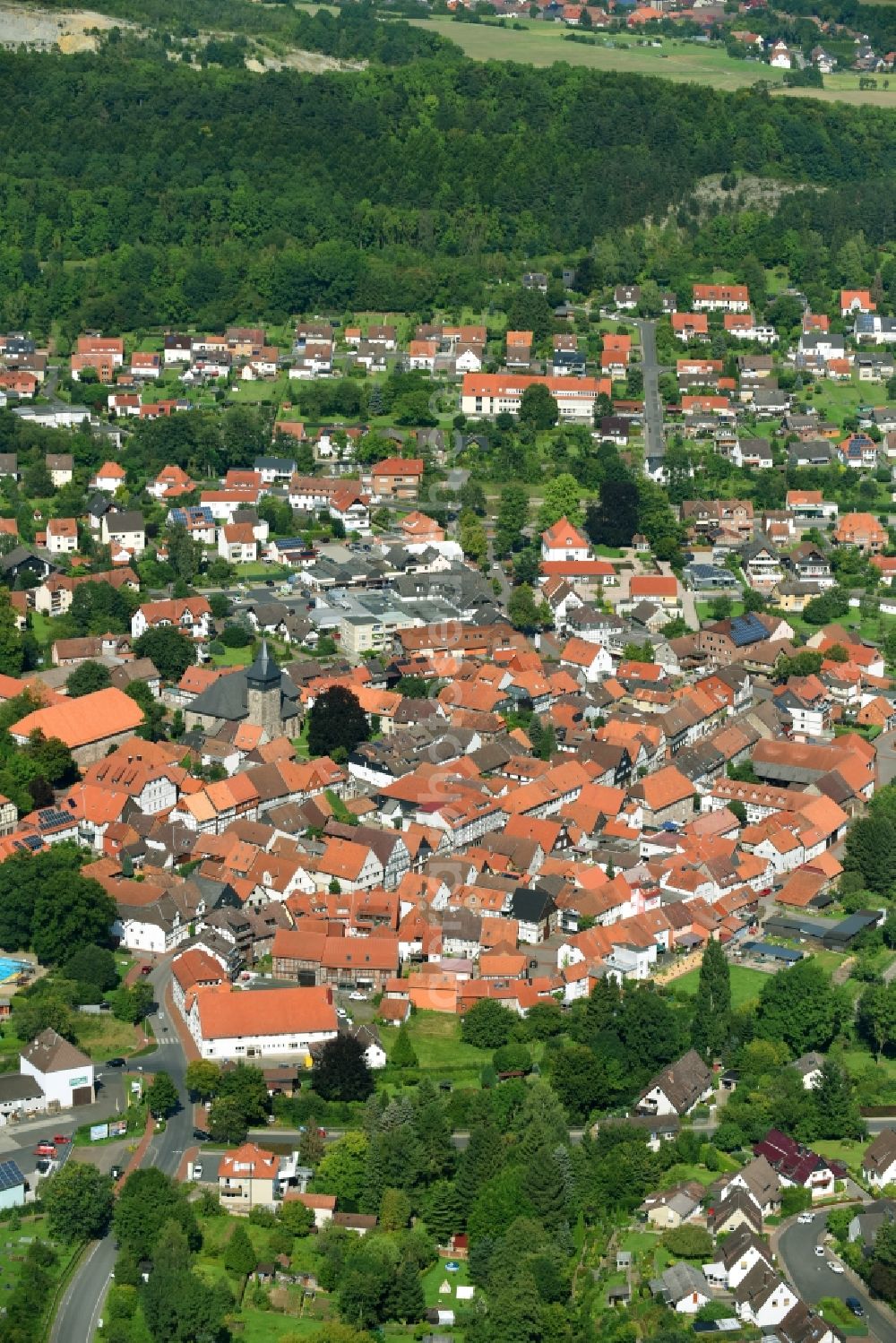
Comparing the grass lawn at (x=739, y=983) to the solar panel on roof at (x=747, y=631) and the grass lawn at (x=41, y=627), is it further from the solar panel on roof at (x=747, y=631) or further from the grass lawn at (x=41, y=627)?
the grass lawn at (x=41, y=627)

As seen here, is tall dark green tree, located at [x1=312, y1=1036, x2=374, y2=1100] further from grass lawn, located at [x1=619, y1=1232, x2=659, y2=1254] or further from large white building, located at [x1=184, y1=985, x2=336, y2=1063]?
grass lawn, located at [x1=619, y1=1232, x2=659, y2=1254]

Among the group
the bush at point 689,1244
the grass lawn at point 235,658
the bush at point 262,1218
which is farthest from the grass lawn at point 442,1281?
the grass lawn at point 235,658

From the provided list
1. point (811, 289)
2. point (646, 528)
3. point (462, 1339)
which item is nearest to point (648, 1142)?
point (462, 1339)

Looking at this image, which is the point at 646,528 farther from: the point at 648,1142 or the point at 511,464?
the point at 648,1142

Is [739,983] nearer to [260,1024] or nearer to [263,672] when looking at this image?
[260,1024]

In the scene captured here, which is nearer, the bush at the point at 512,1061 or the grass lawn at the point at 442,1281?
the grass lawn at the point at 442,1281

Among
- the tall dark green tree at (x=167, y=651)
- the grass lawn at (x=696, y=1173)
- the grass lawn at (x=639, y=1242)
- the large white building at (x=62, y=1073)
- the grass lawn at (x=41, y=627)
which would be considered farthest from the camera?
the grass lawn at (x=41, y=627)
